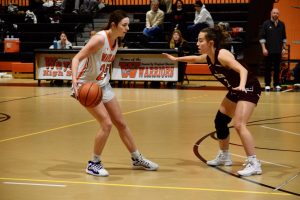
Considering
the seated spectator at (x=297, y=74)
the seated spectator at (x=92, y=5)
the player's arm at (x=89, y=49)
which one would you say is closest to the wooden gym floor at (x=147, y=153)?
the player's arm at (x=89, y=49)

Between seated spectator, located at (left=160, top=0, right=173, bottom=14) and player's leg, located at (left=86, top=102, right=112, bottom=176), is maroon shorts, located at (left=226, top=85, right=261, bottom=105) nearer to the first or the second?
player's leg, located at (left=86, top=102, right=112, bottom=176)

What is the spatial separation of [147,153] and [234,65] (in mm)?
1993

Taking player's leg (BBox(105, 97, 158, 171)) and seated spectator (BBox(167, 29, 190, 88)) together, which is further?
seated spectator (BBox(167, 29, 190, 88))

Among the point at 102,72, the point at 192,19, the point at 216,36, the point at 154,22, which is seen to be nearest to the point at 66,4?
the point at 192,19

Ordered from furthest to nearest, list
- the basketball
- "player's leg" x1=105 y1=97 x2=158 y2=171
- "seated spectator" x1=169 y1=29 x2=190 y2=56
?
"seated spectator" x1=169 y1=29 x2=190 y2=56 < "player's leg" x1=105 y1=97 x2=158 y2=171 < the basketball

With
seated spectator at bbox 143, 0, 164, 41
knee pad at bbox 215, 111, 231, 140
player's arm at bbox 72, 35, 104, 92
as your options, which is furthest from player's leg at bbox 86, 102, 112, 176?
seated spectator at bbox 143, 0, 164, 41

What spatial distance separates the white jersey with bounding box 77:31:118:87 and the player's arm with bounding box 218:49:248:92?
1.18 m

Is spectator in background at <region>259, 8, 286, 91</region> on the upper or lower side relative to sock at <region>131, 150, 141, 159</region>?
upper

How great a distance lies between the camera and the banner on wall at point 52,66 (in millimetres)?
18984

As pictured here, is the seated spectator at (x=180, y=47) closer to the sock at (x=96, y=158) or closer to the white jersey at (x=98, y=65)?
the white jersey at (x=98, y=65)

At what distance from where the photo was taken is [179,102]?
1420cm

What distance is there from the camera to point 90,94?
6230 mm

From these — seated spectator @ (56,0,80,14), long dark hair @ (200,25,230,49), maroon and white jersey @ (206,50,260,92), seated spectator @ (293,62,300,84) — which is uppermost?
seated spectator @ (56,0,80,14)

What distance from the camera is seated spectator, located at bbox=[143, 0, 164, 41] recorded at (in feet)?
67.9
